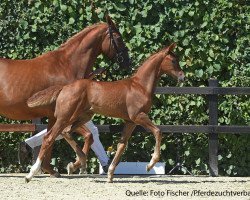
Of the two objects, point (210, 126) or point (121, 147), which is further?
point (210, 126)

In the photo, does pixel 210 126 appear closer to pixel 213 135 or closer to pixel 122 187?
pixel 213 135

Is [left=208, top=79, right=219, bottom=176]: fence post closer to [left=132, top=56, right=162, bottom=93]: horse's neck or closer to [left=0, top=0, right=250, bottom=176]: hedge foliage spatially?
[left=0, top=0, right=250, bottom=176]: hedge foliage

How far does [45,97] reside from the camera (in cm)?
1132

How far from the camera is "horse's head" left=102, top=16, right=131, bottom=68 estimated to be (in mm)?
11969

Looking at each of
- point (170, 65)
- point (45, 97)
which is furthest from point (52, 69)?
point (170, 65)

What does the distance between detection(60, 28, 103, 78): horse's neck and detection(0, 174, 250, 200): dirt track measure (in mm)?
1507

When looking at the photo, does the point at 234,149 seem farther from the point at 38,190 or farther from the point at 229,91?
the point at 38,190

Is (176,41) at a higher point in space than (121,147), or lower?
higher

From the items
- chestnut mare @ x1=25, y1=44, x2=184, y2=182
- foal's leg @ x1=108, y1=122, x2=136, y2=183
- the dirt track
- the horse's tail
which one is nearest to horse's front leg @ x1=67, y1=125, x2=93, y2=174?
the dirt track

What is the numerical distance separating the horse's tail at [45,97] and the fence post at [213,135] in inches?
103

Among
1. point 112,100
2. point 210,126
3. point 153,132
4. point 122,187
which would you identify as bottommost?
point 122,187

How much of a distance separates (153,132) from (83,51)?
61.7 inches

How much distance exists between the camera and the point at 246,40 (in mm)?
13148

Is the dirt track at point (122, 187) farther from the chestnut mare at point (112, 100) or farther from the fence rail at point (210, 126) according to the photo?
the fence rail at point (210, 126)
